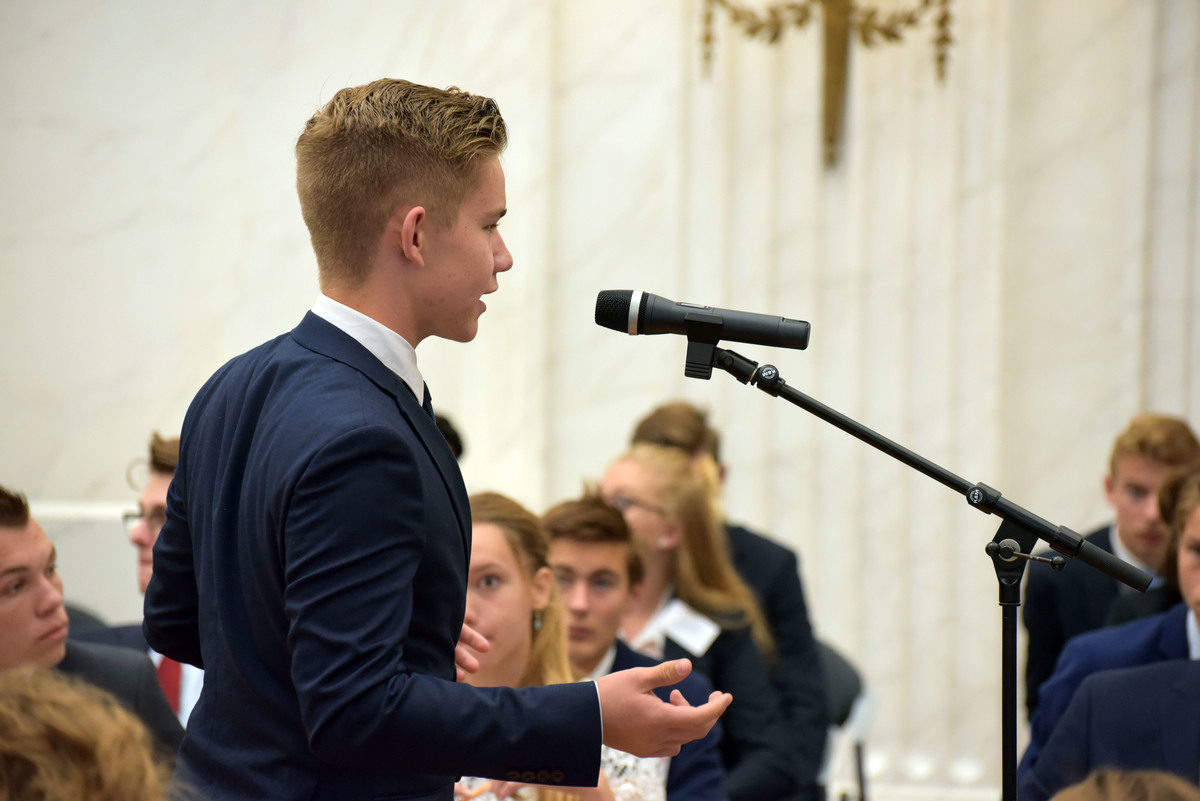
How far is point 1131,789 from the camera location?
4.44 feet

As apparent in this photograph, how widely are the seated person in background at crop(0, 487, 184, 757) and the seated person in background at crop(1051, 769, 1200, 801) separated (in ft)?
6.00

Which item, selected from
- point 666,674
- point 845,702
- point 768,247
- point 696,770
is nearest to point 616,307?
point 666,674

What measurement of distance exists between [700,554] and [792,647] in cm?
45

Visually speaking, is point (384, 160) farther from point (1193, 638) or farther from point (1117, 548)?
point (1117, 548)

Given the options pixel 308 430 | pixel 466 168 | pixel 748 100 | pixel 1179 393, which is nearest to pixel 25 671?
pixel 308 430

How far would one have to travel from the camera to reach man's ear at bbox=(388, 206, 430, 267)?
147 centimetres

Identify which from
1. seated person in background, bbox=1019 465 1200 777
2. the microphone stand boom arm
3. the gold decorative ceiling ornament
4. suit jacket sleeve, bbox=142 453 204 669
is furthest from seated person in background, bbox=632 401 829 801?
suit jacket sleeve, bbox=142 453 204 669

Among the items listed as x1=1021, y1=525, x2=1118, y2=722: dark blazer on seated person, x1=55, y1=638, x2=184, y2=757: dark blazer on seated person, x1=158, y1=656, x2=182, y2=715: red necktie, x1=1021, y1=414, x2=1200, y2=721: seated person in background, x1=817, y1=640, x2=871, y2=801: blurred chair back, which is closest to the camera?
x1=55, y1=638, x2=184, y2=757: dark blazer on seated person

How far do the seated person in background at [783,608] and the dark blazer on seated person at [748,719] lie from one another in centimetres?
A: 7

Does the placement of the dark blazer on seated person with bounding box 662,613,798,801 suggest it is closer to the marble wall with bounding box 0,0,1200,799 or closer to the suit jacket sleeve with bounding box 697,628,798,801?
Answer: the suit jacket sleeve with bounding box 697,628,798,801

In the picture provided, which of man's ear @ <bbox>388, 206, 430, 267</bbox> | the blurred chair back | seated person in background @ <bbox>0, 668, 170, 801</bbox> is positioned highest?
man's ear @ <bbox>388, 206, 430, 267</bbox>

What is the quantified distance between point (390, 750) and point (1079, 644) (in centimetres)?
231

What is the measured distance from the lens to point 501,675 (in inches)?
104

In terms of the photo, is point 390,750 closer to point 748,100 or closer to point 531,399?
point 531,399
